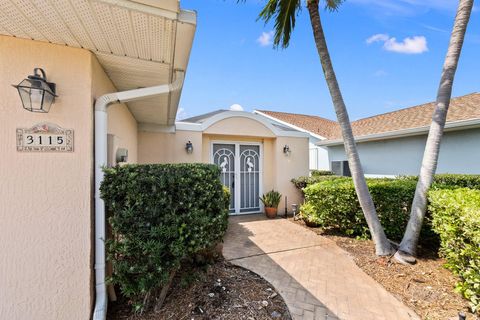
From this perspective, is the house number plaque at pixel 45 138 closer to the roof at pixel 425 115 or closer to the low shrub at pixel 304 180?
the low shrub at pixel 304 180

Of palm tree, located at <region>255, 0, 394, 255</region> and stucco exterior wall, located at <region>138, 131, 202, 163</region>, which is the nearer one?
palm tree, located at <region>255, 0, 394, 255</region>

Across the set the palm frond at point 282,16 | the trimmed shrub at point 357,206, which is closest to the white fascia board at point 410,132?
the trimmed shrub at point 357,206

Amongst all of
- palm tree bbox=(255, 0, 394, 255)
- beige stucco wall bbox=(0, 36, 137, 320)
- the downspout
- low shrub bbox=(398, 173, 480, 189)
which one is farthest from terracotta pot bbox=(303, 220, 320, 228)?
beige stucco wall bbox=(0, 36, 137, 320)

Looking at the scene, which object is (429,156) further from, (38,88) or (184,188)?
(38,88)

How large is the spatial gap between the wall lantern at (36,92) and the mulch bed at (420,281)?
601cm

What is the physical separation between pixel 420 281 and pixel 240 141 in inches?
268

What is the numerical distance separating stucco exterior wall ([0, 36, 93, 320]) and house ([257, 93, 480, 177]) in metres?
11.1

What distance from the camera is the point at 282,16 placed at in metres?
5.48

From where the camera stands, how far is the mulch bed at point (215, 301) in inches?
117

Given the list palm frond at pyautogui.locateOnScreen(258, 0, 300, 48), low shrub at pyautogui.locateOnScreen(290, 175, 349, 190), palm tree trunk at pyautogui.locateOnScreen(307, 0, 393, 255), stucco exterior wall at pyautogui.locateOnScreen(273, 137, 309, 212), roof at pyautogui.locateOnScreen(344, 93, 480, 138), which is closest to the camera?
palm tree trunk at pyautogui.locateOnScreen(307, 0, 393, 255)

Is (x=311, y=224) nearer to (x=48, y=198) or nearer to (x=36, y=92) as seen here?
(x=48, y=198)

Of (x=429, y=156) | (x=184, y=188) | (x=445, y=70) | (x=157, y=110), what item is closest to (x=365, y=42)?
(x=445, y=70)

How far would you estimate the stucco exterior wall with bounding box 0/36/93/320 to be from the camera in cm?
248

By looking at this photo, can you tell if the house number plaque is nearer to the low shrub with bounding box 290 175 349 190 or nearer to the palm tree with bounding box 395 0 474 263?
the palm tree with bounding box 395 0 474 263
